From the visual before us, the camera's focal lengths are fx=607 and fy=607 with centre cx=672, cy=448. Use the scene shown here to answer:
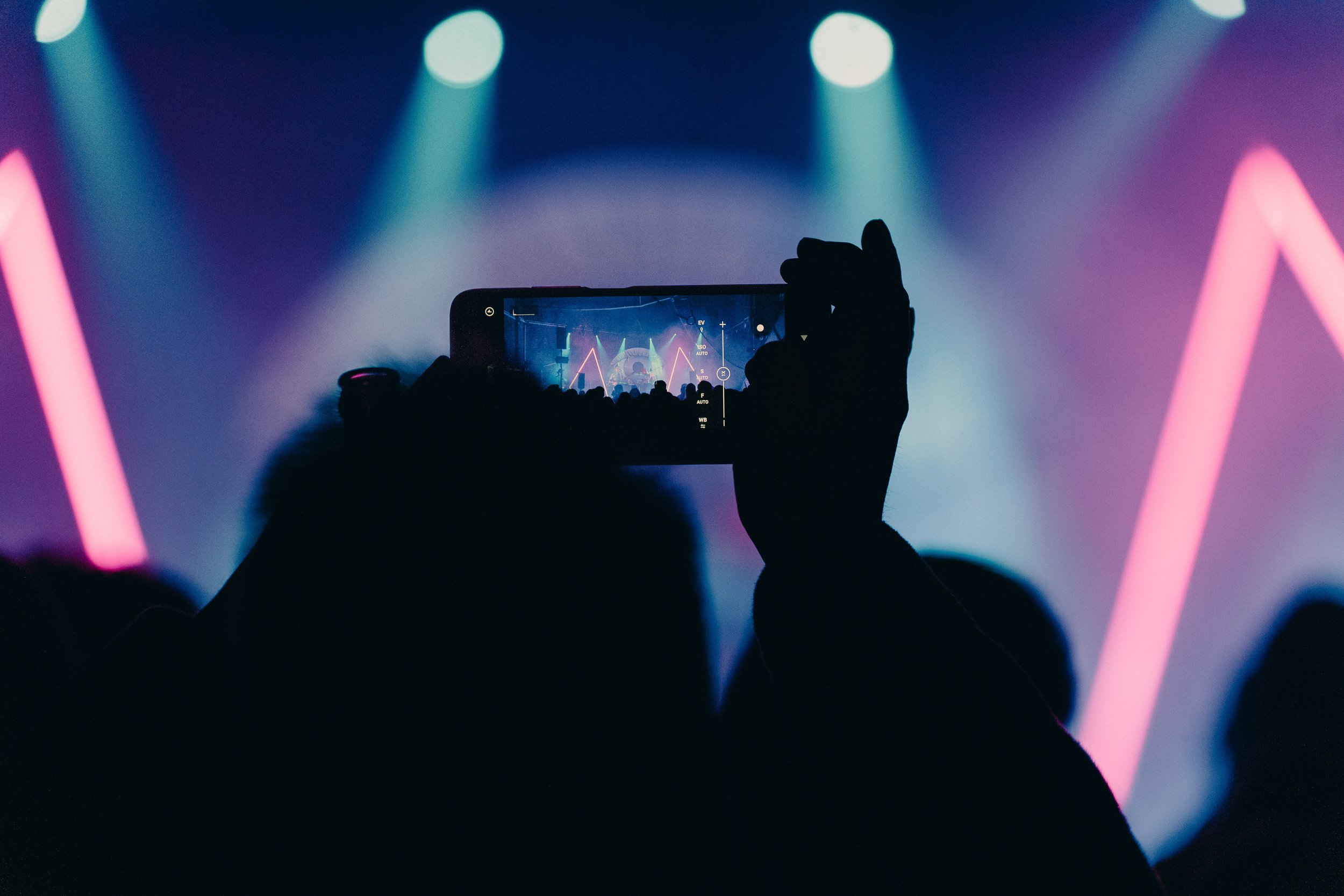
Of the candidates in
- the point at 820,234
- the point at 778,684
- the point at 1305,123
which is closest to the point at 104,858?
the point at 778,684

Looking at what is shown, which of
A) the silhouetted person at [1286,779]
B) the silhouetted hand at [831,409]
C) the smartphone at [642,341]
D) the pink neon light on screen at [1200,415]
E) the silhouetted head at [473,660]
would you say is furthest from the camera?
the pink neon light on screen at [1200,415]

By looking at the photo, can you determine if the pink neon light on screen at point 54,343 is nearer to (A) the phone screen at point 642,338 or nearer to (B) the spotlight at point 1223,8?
(A) the phone screen at point 642,338

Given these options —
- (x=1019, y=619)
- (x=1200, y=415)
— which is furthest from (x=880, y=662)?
(x=1200, y=415)

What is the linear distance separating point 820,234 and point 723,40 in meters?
0.36

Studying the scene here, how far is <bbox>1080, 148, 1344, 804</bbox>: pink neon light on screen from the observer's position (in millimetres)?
967

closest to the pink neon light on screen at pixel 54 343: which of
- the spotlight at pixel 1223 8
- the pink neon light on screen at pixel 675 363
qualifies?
the pink neon light on screen at pixel 675 363

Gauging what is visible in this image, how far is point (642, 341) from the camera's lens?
782 mm

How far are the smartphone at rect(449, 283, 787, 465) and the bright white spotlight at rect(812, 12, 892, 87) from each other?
18.8 inches

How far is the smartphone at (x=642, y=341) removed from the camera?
0.71 m

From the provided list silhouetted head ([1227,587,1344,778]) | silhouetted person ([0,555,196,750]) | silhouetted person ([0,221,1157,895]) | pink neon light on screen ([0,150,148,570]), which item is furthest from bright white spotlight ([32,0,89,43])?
silhouetted head ([1227,587,1344,778])

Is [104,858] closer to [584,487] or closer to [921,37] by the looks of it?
[584,487]

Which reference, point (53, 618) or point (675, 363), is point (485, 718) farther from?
point (53, 618)

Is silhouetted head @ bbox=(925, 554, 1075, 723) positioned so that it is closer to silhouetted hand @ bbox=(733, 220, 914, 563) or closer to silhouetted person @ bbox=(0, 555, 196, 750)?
silhouetted hand @ bbox=(733, 220, 914, 563)

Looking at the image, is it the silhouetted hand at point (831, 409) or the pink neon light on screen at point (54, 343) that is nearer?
the silhouetted hand at point (831, 409)
